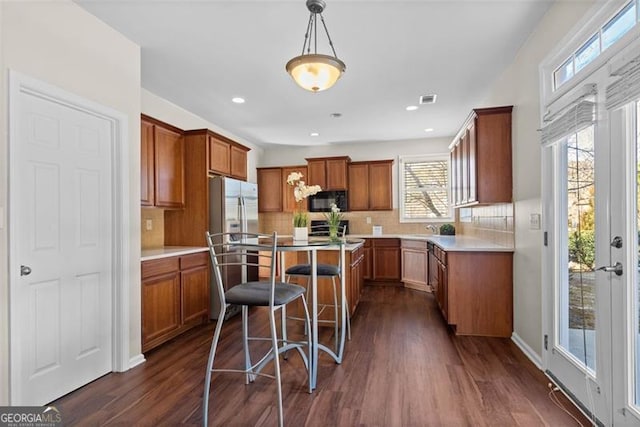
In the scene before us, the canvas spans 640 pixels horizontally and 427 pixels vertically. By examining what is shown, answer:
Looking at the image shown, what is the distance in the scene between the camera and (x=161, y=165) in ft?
12.3

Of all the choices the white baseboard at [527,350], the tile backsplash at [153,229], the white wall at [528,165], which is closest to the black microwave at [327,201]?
the tile backsplash at [153,229]

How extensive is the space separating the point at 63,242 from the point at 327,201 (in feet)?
15.1

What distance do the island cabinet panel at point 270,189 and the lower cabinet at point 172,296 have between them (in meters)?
2.95

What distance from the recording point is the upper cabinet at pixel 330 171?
249 inches

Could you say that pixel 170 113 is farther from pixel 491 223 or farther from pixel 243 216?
pixel 491 223

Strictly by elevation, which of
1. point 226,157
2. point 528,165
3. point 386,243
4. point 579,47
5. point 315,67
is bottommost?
point 386,243

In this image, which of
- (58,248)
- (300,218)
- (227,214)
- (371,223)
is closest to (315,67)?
(300,218)

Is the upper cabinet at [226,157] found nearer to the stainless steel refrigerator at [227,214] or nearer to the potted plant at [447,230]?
the stainless steel refrigerator at [227,214]

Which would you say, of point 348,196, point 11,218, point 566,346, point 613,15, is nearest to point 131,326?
point 11,218

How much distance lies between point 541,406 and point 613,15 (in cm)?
233

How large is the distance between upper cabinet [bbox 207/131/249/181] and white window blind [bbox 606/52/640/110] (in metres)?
3.77

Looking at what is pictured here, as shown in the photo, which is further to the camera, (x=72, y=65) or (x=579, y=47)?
(x=72, y=65)

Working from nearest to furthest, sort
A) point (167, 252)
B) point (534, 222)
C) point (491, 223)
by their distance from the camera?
1. point (534, 222)
2. point (167, 252)
3. point (491, 223)

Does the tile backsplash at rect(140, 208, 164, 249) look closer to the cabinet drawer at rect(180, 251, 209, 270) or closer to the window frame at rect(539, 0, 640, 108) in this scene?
the cabinet drawer at rect(180, 251, 209, 270)
